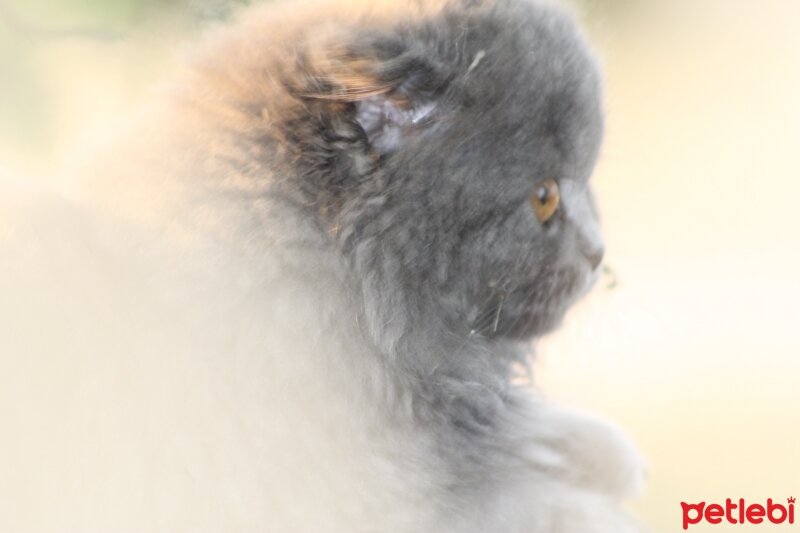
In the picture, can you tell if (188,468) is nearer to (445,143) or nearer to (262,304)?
(262,304)

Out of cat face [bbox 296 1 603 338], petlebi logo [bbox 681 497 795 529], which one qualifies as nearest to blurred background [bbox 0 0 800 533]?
petlebi logo [bbox 681 497 795 529]

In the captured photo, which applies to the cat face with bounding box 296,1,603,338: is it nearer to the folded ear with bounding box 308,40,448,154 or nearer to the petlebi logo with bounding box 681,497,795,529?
the folded ear with bounding box 308,40,448,154

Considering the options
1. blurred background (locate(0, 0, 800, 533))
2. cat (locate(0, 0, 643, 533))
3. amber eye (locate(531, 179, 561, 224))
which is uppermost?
blurred background (locate(0, 0, 800, 533))

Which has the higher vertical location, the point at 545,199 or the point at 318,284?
the point at 545,199

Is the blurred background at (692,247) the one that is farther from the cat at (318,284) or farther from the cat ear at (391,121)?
the cat ear at (391,121)

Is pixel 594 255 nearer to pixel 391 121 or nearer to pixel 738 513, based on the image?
pixel 391 121

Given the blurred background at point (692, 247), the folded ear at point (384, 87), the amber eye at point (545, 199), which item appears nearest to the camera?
the folded ear at point (384, 87)

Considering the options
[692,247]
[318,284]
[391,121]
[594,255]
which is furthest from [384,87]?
[692,247]

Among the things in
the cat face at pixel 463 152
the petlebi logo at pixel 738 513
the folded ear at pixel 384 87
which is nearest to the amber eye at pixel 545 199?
the cat face at pixel 463 152
